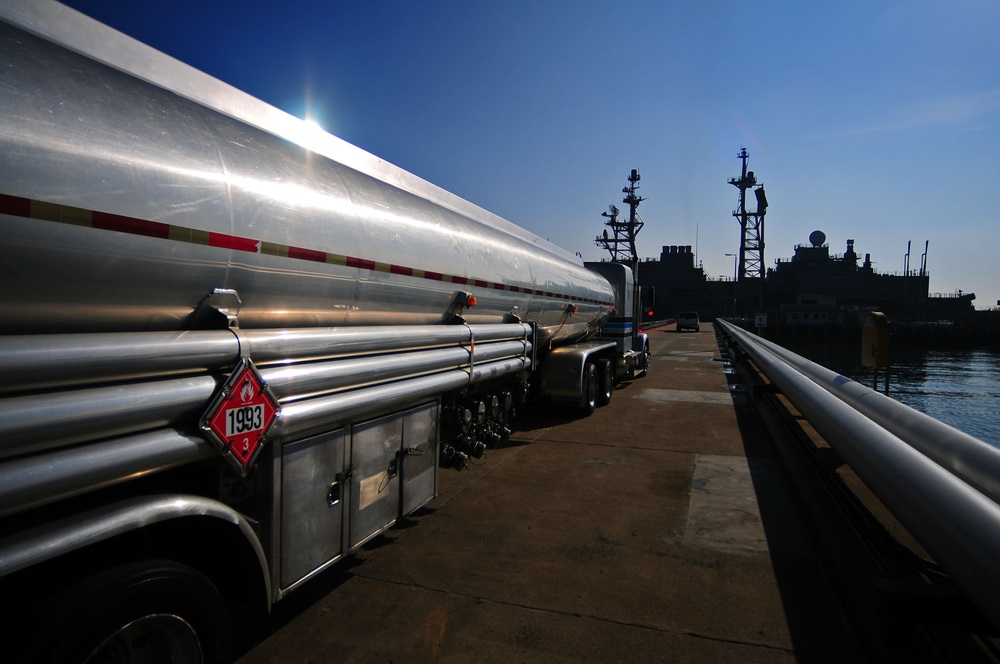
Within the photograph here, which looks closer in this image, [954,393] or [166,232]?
[166,232]

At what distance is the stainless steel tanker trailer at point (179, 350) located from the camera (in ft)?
6.61

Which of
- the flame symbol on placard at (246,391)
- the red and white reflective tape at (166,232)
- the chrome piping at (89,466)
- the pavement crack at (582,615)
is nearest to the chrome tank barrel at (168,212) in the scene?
the red and white reflective tape at (166,232)

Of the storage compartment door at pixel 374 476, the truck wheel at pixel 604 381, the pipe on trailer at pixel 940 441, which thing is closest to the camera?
the pipe on trailer at pixel 940 441

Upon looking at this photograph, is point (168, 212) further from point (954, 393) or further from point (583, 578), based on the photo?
point (954, 393)

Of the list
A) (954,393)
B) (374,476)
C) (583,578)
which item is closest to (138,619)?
(374,476)

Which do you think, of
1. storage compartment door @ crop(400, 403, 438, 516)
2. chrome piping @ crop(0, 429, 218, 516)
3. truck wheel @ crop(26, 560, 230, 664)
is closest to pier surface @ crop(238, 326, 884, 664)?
storage compartment door @ crop(400, 403, 438, 516)

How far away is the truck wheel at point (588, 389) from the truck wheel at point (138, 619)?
7.53m

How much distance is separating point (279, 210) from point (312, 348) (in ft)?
2.54

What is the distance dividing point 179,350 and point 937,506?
11.2 ft

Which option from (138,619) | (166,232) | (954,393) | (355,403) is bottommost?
(954,393)

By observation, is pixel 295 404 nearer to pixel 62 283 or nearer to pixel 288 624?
pixel 62 283

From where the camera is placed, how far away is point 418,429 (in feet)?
14.8

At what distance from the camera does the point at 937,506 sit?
263cm

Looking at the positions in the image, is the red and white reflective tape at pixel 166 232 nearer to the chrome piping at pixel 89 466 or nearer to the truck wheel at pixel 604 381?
the chrome piping at pixel 89 466
